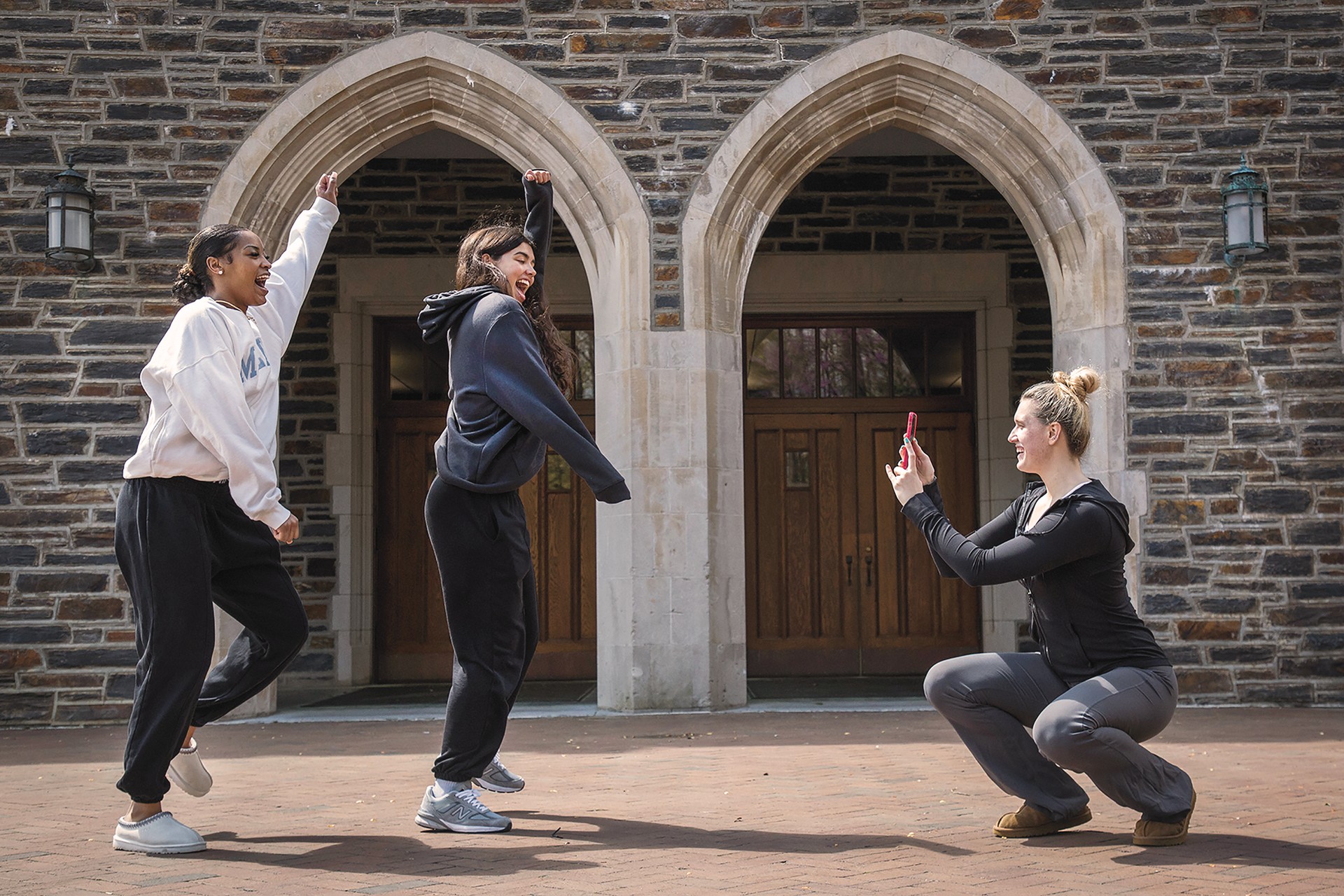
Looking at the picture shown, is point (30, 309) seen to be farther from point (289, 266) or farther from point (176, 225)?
point (289, 266)

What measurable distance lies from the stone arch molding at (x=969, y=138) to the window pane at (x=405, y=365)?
3077mm

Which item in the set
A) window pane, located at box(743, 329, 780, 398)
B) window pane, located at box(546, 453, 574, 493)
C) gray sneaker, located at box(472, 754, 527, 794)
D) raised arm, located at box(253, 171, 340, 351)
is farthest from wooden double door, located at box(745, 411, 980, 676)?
raised arm, located at box(253, 171, 340, 351)

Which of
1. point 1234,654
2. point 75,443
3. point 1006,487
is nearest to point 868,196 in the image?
point 1006,487

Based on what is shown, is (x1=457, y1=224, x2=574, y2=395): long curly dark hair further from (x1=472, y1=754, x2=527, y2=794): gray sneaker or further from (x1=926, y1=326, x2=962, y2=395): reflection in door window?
(x1=926, y1=326, x2=962, y2=395): reflection in door window

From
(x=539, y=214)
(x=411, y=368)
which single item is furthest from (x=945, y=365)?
(x=539, y=214)

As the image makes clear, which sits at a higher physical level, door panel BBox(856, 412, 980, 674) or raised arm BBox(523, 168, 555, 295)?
raised arm BBox(523, 168, 555, 295)

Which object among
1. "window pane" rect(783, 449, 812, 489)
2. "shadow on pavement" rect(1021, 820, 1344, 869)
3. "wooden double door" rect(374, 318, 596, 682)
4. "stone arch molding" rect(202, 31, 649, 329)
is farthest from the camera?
"window pane" rect(783, 449, 812, 489)

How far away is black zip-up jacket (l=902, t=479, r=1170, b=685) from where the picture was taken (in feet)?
10.5

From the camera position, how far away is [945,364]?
9.56 m

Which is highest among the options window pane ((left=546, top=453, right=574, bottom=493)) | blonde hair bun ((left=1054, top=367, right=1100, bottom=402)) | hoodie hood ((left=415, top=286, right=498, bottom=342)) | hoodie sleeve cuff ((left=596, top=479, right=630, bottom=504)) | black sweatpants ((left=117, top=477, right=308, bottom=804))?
hoodie hood ((left=415, top=286, right=498, bottom=342))

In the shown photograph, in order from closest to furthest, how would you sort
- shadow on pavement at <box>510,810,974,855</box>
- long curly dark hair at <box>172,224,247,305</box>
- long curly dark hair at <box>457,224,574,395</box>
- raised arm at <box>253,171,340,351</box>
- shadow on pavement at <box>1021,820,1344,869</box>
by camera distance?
shadow on pavement at <box>1021,820,1344,869</box>
shadow on pavement at <box>510,810,974,855</box>
long curly dark hair at <box>172,224,247,305</box>
long curly dark hair at <box>457,224,574,395</box>
raised arm at <box>253,171,340,351</box>

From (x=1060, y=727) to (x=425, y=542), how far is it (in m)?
6.84

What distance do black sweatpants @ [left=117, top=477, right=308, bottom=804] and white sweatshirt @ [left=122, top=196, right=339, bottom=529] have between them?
8 cm

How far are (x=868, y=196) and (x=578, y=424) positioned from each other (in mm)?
6271
